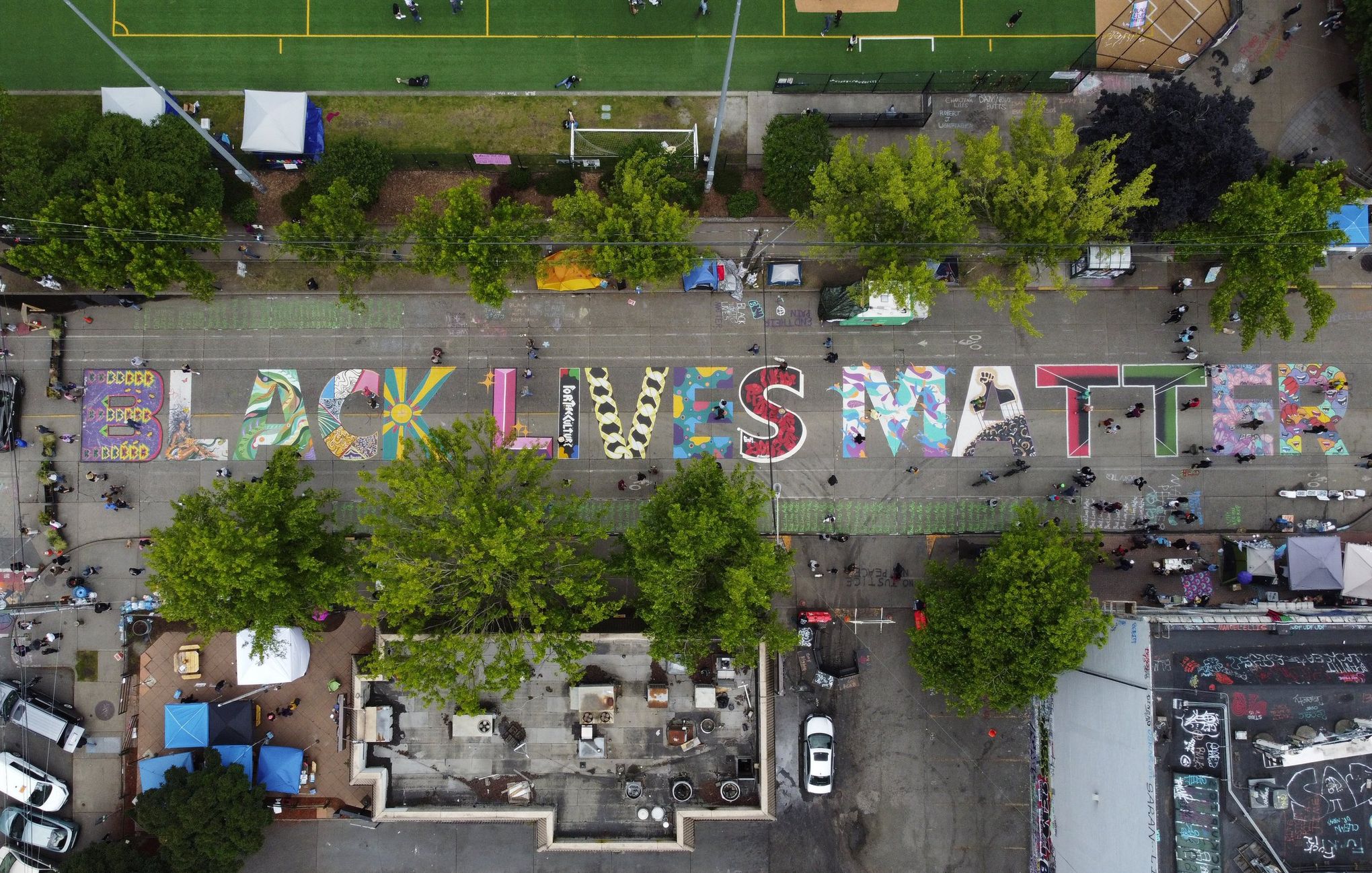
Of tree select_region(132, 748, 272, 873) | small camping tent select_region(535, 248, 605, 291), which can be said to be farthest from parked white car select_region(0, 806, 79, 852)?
small camping tent select_region(535, 248, 605, 291)

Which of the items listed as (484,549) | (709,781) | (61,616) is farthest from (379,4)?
(709,781)

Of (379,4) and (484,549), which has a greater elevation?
(379,4)

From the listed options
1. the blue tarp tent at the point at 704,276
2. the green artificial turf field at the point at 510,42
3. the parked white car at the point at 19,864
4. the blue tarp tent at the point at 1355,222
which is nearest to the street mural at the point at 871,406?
the blue tarp tent at the point at 704,276

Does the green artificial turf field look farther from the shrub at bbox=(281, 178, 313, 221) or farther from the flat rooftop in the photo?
the flat rooftop

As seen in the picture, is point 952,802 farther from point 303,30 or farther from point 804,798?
point 303,30

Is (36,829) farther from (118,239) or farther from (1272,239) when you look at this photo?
(1272,239)

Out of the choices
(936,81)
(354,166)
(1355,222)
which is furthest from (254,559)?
(1355,222)

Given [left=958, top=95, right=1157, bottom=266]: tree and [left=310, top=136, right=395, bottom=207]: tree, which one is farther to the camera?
[left=310, top=136, right=395, bottom=207]: tree
